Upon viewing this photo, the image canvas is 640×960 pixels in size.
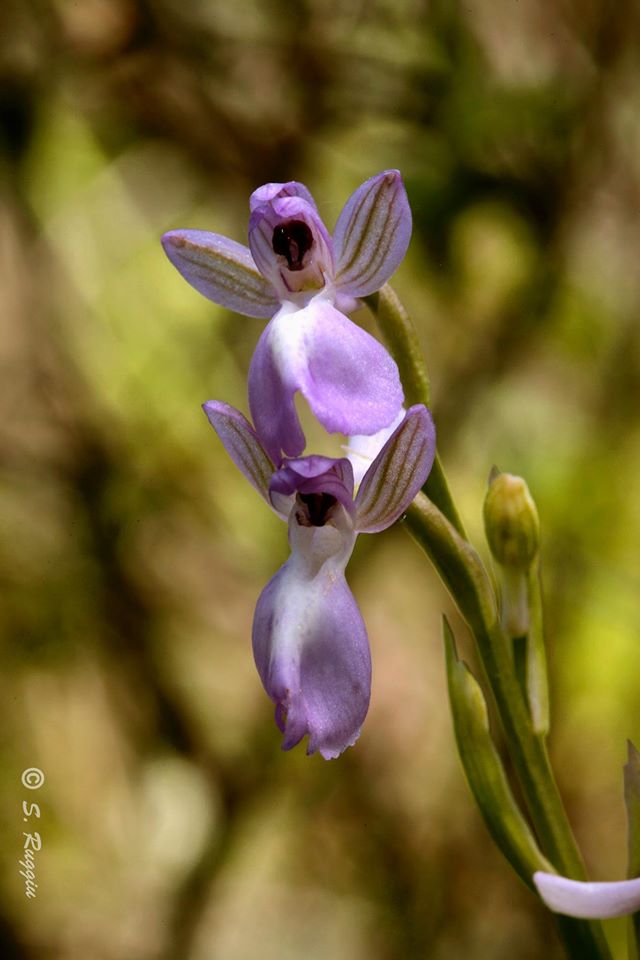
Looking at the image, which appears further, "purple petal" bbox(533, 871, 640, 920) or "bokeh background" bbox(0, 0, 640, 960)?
"bokeh background" bbox(0, 0, 640, 960)

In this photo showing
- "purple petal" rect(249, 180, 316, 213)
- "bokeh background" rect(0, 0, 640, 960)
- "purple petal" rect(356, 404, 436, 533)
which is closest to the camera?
"purple petal" rect(356, 404, 436, 533)

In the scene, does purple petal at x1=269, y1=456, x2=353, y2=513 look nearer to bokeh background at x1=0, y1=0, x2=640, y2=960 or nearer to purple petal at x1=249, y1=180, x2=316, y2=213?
purple petal at x1=249, y1=180, x2=316, y2=213

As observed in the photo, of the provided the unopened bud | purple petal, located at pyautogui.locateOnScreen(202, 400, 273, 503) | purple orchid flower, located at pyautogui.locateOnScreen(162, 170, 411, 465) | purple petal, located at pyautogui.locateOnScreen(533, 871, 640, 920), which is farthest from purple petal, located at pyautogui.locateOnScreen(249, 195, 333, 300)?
purple petal, located at pyautogui.locateOnScreen(533, 871, 640, 920)

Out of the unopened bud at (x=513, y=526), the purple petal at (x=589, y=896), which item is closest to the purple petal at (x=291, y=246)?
the unopened bud at (x=513, y=526)

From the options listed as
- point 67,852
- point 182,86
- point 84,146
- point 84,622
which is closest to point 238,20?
point 182,86

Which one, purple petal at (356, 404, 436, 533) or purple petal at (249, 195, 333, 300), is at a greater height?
purple petal at (249, 195, 333, 300)

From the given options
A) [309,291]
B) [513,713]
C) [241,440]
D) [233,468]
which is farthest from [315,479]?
[233,468]

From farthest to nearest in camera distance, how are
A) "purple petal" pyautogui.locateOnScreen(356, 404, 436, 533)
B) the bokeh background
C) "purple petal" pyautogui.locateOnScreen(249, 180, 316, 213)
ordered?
the bokeh background, "purple petal" pyautogui.locateOnScreen(249, 180, 316, 213), "purple petal" pyautogui.locateOnScreen(356, 404, 436, 533)
